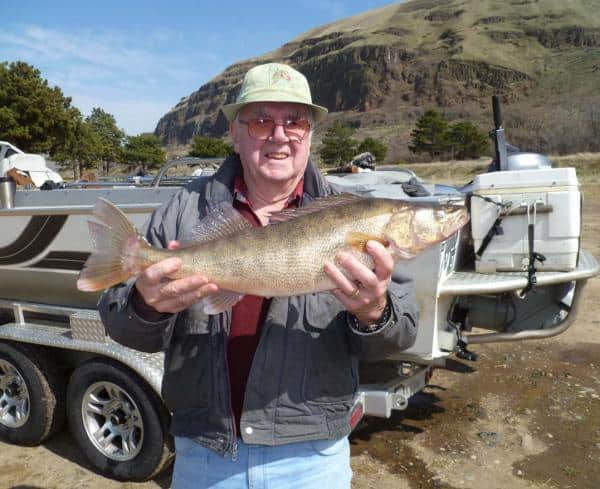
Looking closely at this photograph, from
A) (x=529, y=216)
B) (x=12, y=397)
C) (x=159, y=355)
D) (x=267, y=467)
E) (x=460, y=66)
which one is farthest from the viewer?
(x=460, y=66)

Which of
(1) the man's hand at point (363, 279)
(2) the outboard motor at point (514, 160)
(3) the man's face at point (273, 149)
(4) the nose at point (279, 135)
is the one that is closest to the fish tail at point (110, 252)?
(3) the man's face at point (273, 149)

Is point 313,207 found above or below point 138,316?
above

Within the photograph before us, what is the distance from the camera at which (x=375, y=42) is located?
17262cm

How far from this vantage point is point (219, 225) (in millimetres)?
2217

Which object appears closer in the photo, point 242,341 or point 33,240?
point 242,341

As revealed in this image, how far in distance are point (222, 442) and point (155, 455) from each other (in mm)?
2518

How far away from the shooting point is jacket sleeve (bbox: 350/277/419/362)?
2090 mm

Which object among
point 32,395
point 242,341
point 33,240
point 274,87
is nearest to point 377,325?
point 242,341

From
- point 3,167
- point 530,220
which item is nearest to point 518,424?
point 530,220

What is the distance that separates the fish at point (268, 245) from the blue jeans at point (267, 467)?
2.13ft

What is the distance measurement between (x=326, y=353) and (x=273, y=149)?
3.01 feet

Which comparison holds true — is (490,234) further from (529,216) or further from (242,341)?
(242,341)

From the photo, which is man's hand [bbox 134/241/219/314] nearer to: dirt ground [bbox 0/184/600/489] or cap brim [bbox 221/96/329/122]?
cap brim [bbox 221/96/329/122]

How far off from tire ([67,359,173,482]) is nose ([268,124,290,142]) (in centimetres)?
285
